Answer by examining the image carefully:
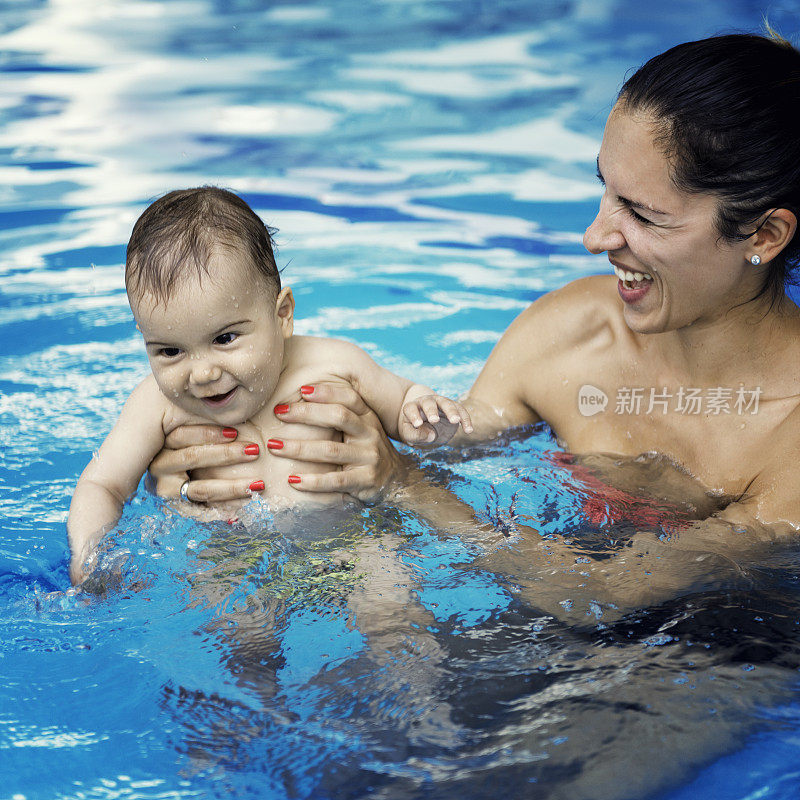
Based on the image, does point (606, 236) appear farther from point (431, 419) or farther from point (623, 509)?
point (623, 509)

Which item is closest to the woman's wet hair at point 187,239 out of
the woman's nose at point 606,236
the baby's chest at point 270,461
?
the baby's chest at point 270,461

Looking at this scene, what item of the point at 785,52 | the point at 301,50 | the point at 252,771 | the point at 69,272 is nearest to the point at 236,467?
the point at 252,771

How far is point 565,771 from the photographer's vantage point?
1.89 m

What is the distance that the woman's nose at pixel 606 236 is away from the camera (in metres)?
2.51

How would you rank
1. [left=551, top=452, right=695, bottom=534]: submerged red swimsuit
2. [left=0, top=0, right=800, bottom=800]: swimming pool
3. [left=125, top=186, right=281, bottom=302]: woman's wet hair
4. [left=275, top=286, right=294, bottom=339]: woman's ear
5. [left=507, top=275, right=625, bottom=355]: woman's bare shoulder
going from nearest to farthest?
1. [left=0, top=0, right=800, bottom=800]: swimming pool
2. [left=125, top=186, right=281, bottom=302]: woman's wet hair
3. [left=275, top=286, right=294, bottom=339]: woman's ear
4. [left=551, top=452, right=695, bottom=534]: submerged red swimsuit
5. [left=507, top=275, right=625, bottom=355]: woman's bare shoulder

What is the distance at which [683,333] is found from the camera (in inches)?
110

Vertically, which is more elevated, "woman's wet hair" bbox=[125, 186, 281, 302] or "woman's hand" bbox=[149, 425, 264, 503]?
"woman's wet hair" bbox=[125, 186, 281, 302]

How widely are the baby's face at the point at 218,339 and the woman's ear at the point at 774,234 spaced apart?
123 centimetres

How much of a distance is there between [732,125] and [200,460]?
1.60 metres

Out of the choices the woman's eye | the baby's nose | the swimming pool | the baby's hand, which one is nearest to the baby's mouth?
the baby's nose

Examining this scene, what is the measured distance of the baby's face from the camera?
2328 mm

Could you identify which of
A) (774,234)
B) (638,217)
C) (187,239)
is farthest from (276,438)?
(774,234)

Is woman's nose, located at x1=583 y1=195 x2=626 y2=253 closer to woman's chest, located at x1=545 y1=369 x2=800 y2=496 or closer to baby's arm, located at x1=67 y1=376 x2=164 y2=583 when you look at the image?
woman's chest, located at x1=545 y1=369 x2=800 y2=496

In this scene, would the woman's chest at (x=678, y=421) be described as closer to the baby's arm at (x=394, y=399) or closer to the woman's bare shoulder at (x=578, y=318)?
the woman's bare shoulder at (x=578, y=318)
